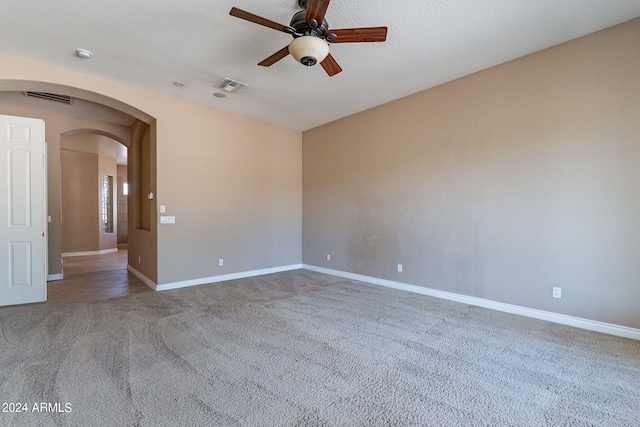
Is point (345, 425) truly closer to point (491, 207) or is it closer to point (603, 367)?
point (603, 367)

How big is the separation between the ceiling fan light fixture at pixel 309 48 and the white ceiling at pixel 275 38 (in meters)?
0.52

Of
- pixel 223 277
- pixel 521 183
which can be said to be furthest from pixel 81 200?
pixel 521 183

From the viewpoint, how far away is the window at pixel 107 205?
9.67 m

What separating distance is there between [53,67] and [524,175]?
6099 millimetres

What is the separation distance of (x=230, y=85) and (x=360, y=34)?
2.45 metres

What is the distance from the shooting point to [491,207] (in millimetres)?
3752

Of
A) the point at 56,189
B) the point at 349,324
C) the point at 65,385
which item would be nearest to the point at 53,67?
the point at 56,189

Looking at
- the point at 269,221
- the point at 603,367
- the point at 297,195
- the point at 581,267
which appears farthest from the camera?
the point at 297,195

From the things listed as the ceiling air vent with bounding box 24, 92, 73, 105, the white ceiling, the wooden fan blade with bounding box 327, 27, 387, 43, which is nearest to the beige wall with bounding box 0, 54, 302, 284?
the white ceiling

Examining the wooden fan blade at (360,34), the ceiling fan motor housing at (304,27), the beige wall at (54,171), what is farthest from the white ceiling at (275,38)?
the beige wall at (54,171)

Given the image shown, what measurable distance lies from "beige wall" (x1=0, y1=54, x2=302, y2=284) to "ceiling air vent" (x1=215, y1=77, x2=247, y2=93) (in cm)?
101

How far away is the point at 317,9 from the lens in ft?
7.23

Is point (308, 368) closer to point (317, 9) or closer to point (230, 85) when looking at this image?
point (317, 9)

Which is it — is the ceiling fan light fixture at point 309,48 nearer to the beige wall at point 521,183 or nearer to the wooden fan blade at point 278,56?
the wooden fan blade at point 278,56
